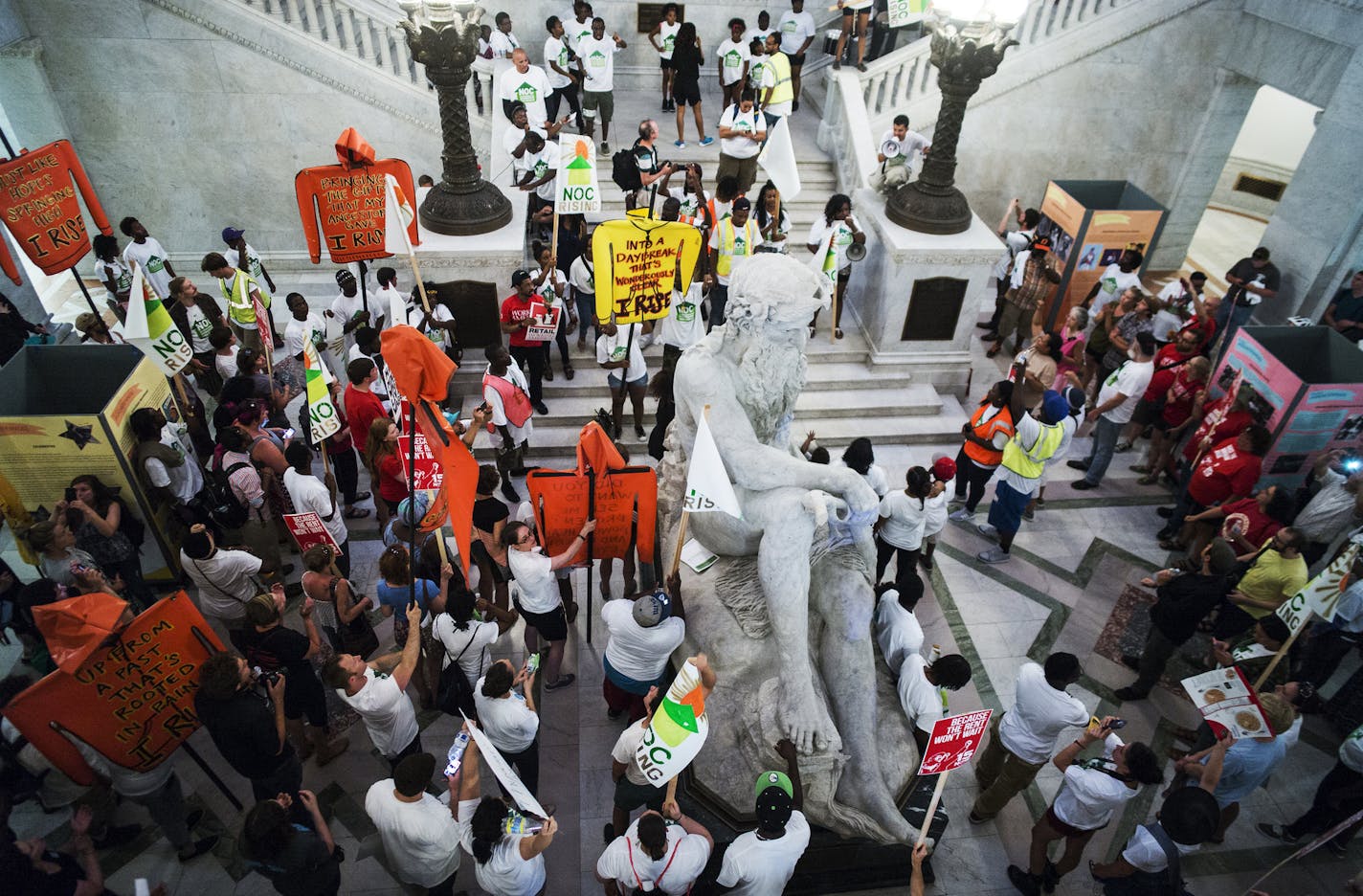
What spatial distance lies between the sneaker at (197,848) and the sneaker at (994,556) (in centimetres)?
691

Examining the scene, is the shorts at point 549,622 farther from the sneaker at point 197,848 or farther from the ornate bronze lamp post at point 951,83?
the ornate bronze lamp post at point 951,83

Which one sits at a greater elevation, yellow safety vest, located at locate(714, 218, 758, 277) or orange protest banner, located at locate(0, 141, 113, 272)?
orange protest banner, located at locate(0, 141, 113, 272)

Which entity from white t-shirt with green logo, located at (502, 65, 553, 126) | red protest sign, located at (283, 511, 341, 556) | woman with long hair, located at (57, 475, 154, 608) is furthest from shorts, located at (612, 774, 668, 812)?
white t-shirt with green logo, located at (502, 65, 553, 126)

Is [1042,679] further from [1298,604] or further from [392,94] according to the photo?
[392,94]

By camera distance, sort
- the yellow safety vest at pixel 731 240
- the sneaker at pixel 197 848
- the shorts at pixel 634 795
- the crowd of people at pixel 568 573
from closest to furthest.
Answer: the crowd of people at pixel 568 573 < the shorts at pixel 634 795 < the sneaker at pixel 197 848 < the yellow safety vest at pixel 731 240

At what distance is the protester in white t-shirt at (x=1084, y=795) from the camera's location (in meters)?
4.89

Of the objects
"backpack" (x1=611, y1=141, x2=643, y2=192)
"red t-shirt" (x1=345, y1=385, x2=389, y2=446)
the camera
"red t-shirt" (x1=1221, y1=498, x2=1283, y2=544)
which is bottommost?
"red t-shirt" (x1=1221, y1=498, x2=1283, y2=544)

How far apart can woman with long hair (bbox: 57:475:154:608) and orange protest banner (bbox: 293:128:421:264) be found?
9.39 ft

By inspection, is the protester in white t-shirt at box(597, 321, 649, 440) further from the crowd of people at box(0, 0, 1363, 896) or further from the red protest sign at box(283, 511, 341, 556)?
the red protest sign at box(283, 511, 341, 556)

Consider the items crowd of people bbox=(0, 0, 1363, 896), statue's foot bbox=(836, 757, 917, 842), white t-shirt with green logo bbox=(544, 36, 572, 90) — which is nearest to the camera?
crowd of people bbox=(0, 0, 1363, 896)

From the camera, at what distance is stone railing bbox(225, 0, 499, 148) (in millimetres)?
11414

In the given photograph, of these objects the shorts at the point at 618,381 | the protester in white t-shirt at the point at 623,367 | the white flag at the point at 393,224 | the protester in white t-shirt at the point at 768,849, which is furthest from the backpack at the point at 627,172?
the protester in white t-shirt at the point at 768,849

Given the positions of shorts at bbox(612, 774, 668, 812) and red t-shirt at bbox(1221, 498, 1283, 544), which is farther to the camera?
red t-shirt at bbox(1221, 498, 1283, 544)

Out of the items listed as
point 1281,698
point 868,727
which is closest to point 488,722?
point 868,727
